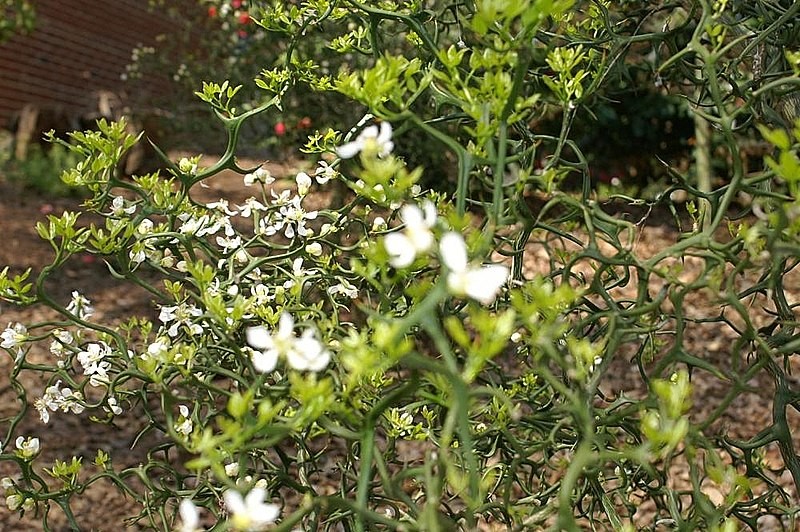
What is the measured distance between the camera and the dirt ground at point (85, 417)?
10.3ft

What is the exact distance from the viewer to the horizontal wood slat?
8812 millimetres

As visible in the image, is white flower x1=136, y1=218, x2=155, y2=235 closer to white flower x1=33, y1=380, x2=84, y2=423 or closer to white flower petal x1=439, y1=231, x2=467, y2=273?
white flower x1=33, y1=380, x2=84, y2=423

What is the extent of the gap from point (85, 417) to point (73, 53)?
6.65m

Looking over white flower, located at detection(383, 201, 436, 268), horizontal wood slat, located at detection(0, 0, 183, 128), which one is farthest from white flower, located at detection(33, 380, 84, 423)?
horizontal wood slat, located at detection(0, 0, 183, 128)

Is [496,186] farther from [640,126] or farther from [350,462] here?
[640,126]

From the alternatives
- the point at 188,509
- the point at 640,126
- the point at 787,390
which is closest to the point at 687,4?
the point at 787,390

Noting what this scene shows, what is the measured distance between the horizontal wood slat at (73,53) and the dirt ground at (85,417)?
2.45m

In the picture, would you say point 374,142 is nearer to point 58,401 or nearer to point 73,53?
point 58,401

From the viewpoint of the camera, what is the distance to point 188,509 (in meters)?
0.81

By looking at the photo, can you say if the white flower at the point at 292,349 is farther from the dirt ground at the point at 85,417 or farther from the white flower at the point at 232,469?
the dirt ground at the point at 85,417

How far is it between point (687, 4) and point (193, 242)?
1.15 meters

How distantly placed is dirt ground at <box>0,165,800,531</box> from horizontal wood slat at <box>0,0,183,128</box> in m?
2.45

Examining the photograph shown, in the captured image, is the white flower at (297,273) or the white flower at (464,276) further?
the white flower at (297,273)

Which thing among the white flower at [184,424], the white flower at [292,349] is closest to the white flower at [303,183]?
the white flower at [184,424]
